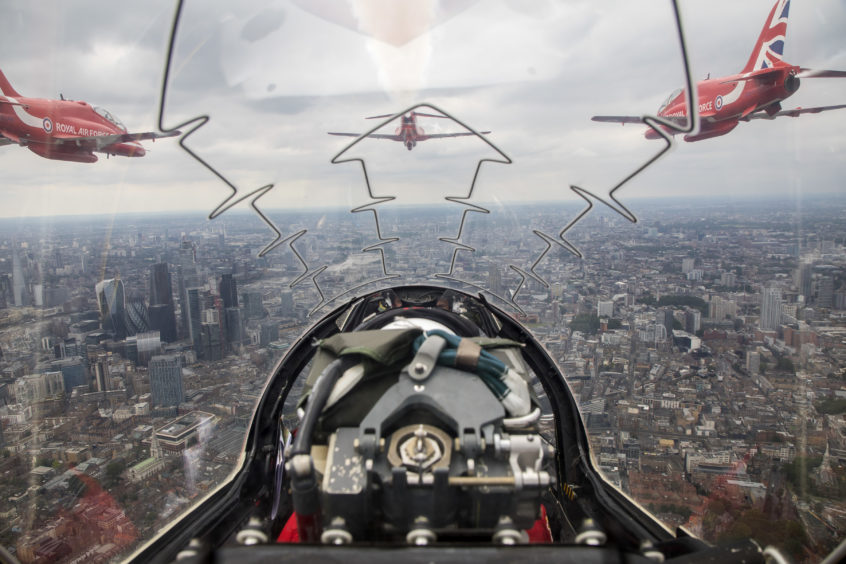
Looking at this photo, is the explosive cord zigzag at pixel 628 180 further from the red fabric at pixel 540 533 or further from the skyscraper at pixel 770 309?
the skyscraper at pixel 770 309

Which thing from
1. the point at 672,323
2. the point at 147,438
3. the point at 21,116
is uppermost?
the point at 21,116

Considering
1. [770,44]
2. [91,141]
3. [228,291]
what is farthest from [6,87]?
[770,44]

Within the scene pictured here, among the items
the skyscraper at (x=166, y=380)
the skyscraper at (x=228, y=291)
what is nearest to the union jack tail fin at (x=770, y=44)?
the skyscraper at (x=228, y=291)

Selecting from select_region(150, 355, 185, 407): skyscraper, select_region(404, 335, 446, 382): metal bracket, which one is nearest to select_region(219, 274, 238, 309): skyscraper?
select_region(150, 355, 185, 407): skyscraper

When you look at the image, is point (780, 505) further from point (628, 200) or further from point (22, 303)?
point (22, 303)

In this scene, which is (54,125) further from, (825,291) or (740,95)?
(825,291)

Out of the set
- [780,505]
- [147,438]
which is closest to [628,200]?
[780,505]
